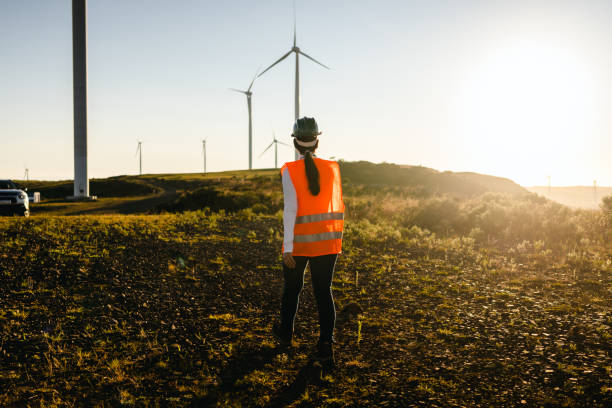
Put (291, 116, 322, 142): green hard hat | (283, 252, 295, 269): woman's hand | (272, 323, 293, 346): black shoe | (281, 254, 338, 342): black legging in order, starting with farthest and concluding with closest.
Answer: (272, 323, 293, 346): black shoe
(291, 116, 322, 142): green hard hat
(281, 254, 338, 342): black legging
(283, 252, 295, 269): woman's hand

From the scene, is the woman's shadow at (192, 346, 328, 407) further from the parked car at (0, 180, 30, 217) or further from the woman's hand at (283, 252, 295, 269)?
the parked car at (0, 180, 30, 217)

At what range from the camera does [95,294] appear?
6664mm

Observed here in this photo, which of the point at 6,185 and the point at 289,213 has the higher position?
the point at 6,185

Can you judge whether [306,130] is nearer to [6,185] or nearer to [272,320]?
[272,320]

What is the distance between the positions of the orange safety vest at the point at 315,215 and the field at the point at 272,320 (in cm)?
131

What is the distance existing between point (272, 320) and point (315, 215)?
245 cm

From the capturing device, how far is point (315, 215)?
4.19 metres

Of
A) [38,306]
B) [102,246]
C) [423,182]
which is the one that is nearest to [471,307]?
[38,306]

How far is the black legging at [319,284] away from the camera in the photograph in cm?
429

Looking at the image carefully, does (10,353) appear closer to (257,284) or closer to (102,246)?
(257,284)

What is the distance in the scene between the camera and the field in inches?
153

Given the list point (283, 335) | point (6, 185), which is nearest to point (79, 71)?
point (6, 185)

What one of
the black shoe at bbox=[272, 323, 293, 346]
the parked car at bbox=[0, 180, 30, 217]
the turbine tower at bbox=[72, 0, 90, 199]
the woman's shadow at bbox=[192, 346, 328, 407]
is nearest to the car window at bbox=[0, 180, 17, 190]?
the parked car at bbox=[0, 180, 30, 217]

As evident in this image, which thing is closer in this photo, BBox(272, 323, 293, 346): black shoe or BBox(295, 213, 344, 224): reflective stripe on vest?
BBox(295, 213, 344, 224): reflective stripe on vest
